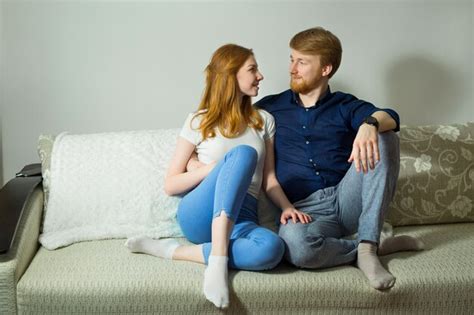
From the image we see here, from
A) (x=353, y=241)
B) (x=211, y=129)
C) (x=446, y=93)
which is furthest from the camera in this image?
(x=446, y=93)

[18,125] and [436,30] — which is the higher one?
[436,30]

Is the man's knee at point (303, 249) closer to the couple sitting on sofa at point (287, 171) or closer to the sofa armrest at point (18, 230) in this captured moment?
the couple sitting on sofa at point (287, 171)

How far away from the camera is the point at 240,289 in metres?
1.68

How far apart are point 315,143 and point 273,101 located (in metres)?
0.23

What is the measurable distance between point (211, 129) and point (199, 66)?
0.49 m

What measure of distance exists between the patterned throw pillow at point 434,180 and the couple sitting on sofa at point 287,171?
255 mm

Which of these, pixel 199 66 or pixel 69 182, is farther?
pixel 199 66

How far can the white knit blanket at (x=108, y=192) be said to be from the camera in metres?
2.05

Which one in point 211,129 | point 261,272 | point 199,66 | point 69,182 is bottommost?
point 261,272

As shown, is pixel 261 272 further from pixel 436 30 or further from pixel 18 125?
pixel 436 30

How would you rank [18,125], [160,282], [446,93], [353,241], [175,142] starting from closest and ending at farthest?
[160,282]
[353,241]
[175,142]
[18,125]
[446,93]

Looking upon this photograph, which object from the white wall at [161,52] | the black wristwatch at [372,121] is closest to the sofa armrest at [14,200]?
the white wall at [161,52]

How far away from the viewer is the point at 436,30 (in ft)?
8.32

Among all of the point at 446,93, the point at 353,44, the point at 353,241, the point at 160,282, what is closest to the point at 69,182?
the point at 160,282
